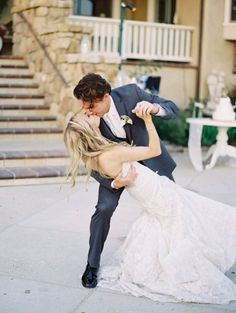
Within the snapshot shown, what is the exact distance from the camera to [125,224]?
546 centimetres

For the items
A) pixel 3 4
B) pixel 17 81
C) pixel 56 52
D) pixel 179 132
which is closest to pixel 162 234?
pixel 56 52

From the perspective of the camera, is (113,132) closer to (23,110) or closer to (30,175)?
(30,175)

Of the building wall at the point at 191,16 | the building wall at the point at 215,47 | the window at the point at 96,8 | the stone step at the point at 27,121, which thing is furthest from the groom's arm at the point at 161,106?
the window at the point at 96,8

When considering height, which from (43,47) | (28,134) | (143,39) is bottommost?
(28,134)

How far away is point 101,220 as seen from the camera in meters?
3.76

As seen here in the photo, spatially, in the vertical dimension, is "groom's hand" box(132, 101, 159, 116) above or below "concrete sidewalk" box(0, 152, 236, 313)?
above

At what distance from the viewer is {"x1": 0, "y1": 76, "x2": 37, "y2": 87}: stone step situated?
1019cm

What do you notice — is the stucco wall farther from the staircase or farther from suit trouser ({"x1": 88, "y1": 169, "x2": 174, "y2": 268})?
suit trouser ({"x1": 88, "y1": 169, "x2": 174, "y2": 268})

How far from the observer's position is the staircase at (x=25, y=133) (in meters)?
7.24

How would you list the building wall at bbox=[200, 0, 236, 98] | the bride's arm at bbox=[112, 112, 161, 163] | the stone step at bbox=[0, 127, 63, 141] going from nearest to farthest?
the bride's arm at bbox=[112, 112, 161, 163] < the stone step at bbox=[0, 127, 63, 141] < the building wall at bbox=[200, 0, 236, 98]

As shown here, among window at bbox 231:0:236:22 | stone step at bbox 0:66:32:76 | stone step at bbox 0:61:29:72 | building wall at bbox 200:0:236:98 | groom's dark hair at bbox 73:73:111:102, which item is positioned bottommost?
groom's dark hair at bbox 73:73:111:102

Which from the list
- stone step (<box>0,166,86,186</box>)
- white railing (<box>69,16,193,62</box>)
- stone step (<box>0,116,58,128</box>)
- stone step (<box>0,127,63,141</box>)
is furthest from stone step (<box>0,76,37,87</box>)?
stone step (<box>0,166,86,186</box>)

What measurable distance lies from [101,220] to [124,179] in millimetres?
321

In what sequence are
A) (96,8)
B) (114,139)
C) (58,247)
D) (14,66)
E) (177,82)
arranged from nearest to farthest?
1. (114,139)
2. (58,247)
3. (14,66)
4. (177,82)
5. (96,8)
